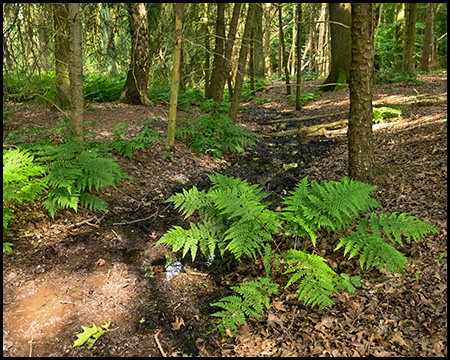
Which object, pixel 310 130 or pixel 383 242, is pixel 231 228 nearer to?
pixel 383 242

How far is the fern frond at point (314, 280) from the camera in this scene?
2564 mm

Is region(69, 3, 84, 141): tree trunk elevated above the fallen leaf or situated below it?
above

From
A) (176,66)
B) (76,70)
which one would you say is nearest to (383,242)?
(76,70)

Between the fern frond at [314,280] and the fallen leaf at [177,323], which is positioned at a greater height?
the fern frond at [314,280]

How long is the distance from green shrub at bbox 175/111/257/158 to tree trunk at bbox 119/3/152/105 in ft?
7.16

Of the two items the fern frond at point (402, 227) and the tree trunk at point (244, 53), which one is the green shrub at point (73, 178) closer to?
the fern frond at point (402, 227)

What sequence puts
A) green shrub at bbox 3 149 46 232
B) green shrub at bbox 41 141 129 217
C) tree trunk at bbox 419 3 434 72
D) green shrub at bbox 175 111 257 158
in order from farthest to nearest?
1. tree trunk at bbox 419 3 434 72
2. green shrub at bbox 175 111 257 158
3. green shrub at bbox 41 141 129 217
4. green shrub at bbox 3 149 46 232

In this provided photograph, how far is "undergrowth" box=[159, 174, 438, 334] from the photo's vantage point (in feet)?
8.98

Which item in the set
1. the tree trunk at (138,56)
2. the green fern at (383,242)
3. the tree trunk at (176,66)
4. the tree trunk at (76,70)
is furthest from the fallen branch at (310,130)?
the green fern at (383,242)

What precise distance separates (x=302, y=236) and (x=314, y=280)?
55cm

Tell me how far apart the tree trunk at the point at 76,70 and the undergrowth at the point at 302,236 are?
254 cm

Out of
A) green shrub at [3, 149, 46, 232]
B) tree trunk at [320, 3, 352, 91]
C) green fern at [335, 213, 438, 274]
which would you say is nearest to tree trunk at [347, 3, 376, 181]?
green fern at [335, 213, 438, 274]

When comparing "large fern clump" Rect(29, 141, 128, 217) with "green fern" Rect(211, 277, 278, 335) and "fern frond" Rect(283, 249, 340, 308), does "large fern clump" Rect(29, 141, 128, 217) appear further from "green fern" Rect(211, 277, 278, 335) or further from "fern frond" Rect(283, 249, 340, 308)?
"fern frond" Rect(283, 249, 340, 308)

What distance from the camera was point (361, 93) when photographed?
13.6 ft
